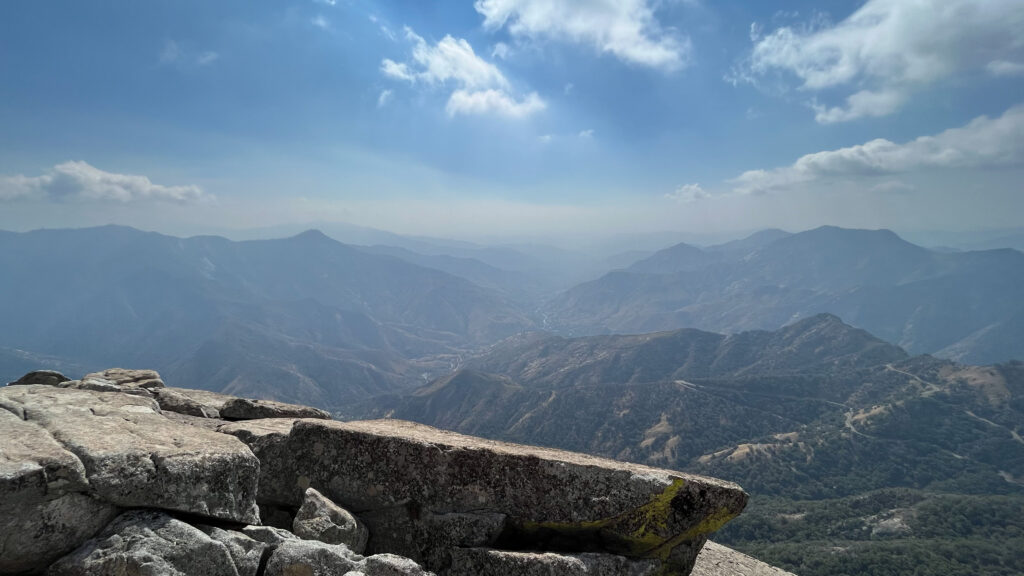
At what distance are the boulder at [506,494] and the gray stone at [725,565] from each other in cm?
1014

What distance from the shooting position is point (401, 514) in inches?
532

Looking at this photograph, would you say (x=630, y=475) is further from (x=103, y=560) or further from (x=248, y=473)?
(x=103, y=560)

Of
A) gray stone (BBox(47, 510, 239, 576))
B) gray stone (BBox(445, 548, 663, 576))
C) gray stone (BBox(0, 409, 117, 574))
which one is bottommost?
gray stone (BBox(445, 548, 663, 576))

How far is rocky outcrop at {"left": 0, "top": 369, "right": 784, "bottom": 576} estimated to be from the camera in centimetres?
941

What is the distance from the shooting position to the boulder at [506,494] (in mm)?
13375

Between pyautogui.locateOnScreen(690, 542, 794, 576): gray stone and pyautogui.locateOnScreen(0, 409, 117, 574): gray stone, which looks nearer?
pyautogui.locateOnScreen(0, 409, 117, 574): gray stone

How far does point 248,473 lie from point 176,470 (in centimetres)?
165

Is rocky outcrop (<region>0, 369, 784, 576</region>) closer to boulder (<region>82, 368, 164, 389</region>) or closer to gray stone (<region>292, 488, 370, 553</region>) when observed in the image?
gray stone (<region>292, 488, 370, 553</region>)

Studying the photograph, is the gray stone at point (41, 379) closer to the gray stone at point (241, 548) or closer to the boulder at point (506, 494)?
the boulder at point (506, 494)

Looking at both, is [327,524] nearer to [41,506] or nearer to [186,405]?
[41,506]

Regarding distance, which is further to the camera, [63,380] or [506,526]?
[63,380]

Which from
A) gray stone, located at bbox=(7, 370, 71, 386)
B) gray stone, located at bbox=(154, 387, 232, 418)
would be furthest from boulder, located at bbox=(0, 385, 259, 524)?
gray stone, located at bbox=(7, 370, 71, 386)

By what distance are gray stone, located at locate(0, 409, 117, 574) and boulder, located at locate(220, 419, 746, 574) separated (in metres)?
4.98

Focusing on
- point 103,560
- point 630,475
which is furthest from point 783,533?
point 103,560
